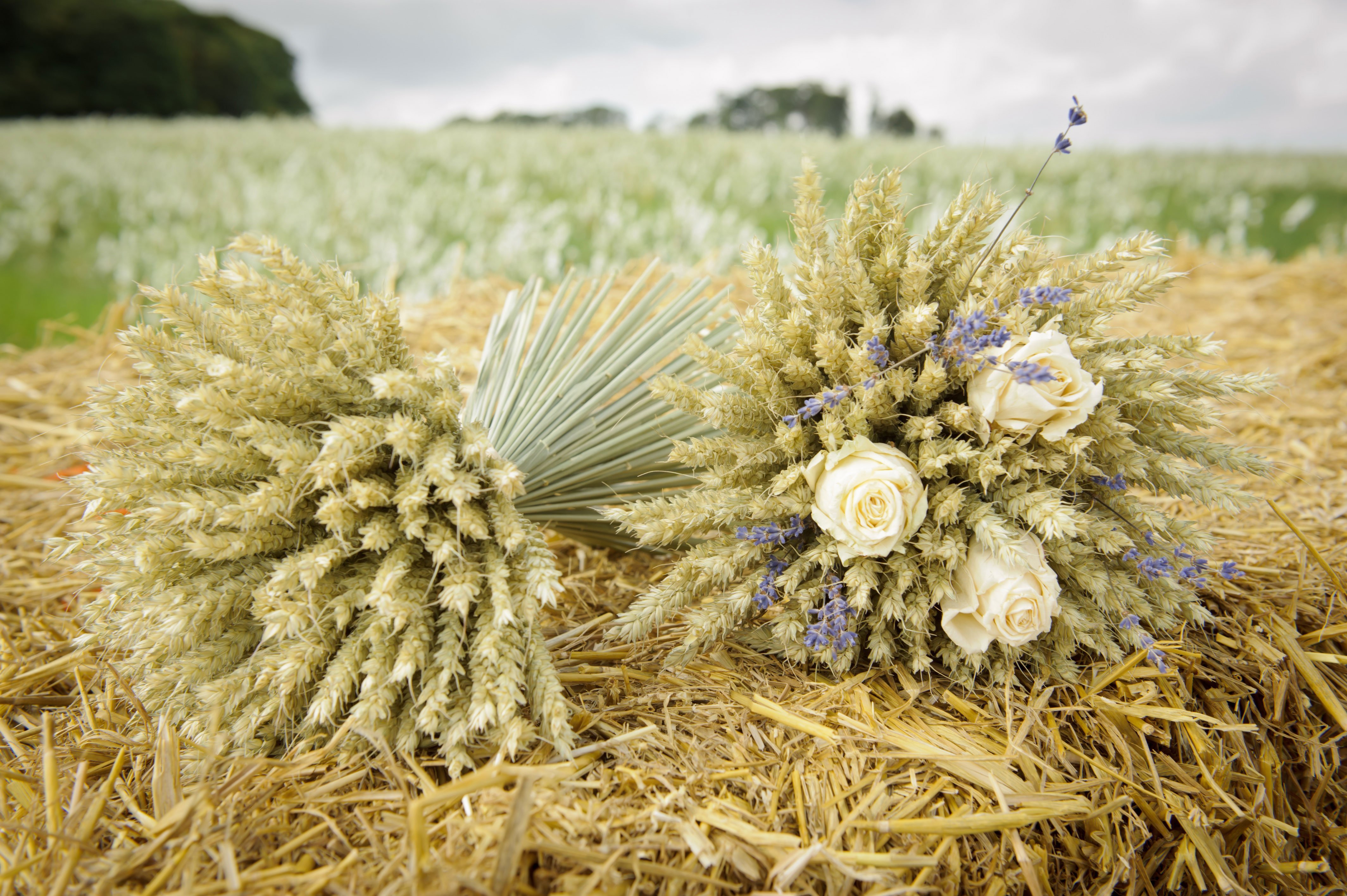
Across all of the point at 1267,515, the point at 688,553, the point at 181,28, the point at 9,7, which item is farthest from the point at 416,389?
the point at 181,28

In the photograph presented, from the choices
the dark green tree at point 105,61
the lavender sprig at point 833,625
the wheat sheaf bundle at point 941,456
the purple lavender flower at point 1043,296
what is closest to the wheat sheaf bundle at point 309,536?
the wheat sheaf bundle at point 941,456

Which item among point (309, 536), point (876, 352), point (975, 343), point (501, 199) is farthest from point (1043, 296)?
point (501, 199)

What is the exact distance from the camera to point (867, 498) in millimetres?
1273

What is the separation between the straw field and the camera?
1133 mm

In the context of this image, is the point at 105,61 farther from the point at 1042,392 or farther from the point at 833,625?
the point at 1042,392

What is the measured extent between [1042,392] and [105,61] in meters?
26.2

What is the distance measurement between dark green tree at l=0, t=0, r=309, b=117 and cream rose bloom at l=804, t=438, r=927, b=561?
24900 mm

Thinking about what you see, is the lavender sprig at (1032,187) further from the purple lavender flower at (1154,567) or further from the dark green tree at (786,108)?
the dark green tree at (786,108)

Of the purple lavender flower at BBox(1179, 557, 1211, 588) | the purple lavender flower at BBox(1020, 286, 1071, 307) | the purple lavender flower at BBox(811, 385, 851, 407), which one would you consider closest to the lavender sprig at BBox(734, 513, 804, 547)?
the purple lavender flower at BBox(811, 385, 851, 407)

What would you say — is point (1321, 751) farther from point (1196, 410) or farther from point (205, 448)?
point (205, 448)

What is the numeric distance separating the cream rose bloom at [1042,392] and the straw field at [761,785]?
552mm

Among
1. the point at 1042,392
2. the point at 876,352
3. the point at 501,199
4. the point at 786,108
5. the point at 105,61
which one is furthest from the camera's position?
the point at 105,61

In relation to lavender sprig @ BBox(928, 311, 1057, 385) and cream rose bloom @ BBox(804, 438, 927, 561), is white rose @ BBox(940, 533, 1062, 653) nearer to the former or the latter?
cream rose bloom @ BBox(804, 438, 927, 561)

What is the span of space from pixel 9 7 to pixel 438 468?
2513cm
